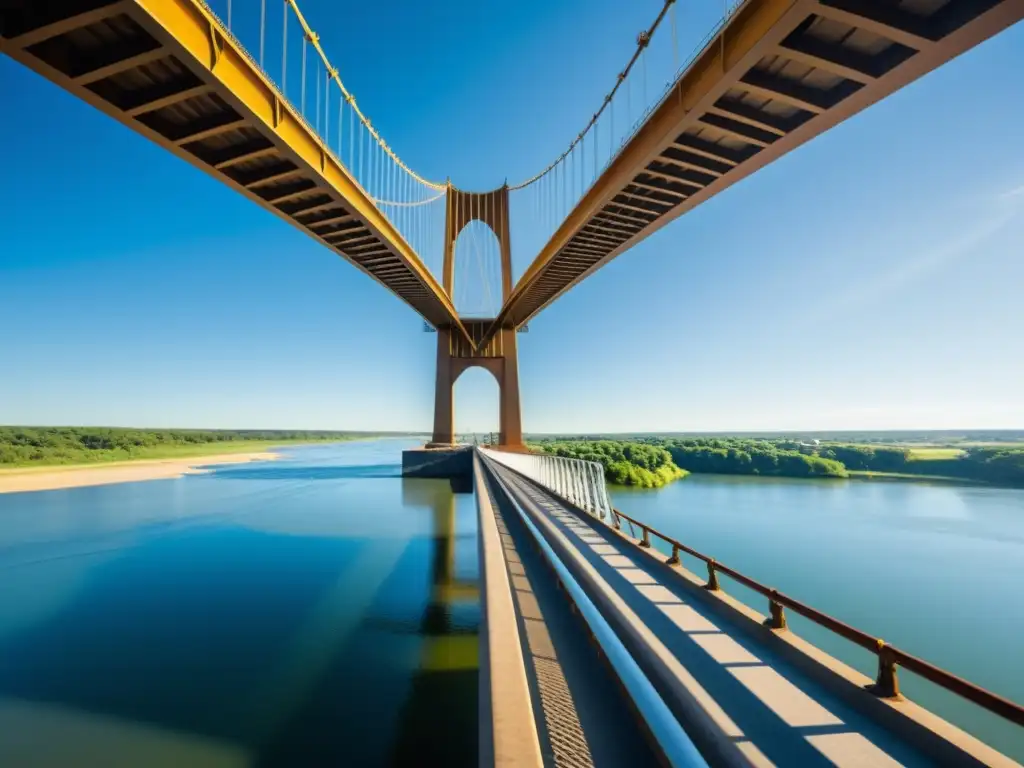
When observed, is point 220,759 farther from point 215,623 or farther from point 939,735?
Answer: point 939,735

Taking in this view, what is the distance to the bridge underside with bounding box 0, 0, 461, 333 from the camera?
6195 millimetres

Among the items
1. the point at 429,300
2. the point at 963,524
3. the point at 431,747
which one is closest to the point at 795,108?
the point at 431,747

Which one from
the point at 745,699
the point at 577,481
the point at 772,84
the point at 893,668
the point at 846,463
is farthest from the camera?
the point at 846,463

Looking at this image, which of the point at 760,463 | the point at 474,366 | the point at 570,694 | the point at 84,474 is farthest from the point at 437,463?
the point at 760,463

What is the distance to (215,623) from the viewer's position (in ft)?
28.0

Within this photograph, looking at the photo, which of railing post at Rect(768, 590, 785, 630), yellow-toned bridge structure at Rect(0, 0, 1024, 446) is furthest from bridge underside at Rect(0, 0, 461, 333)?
railing post at Rect(768, 590, 785, 630)

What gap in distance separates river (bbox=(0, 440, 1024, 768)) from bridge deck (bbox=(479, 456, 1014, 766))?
2537 mm

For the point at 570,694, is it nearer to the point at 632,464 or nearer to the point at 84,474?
the point at 632,464

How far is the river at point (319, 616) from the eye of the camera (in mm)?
5418

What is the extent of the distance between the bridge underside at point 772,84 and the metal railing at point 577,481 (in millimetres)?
6034

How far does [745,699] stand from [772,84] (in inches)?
338

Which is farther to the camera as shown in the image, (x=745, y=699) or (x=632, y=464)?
(x=632, y=464)

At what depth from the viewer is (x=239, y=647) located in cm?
748

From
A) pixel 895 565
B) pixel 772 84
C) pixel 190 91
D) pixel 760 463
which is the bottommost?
pixel 895 565
